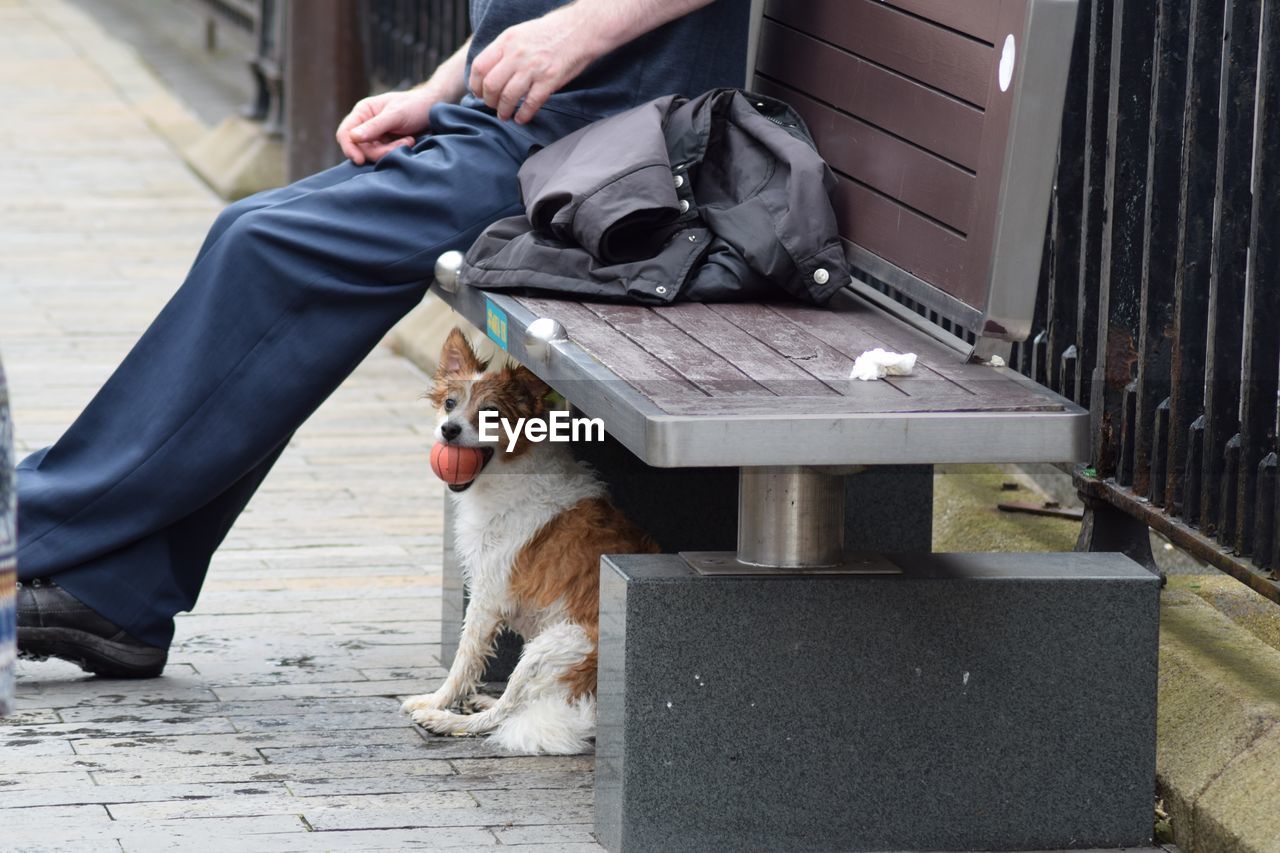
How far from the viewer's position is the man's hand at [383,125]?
429 cm

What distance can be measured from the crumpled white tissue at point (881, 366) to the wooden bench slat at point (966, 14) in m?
0.52

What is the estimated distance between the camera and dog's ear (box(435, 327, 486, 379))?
3820 mm

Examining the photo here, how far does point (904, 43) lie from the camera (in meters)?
3.64

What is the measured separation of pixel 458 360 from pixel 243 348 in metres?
0.39

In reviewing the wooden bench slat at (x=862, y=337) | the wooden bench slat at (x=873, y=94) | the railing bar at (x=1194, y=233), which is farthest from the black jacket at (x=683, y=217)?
the railing bar at (x=1194, y=233)

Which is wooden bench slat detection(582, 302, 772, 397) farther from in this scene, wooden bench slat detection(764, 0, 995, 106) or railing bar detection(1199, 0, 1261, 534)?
railing bar detection(1199, 0, 1261, 534)

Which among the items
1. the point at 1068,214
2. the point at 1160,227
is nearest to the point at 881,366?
the point at 1160,227

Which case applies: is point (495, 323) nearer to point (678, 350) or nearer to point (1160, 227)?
point (678, 350)

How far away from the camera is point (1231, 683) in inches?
139

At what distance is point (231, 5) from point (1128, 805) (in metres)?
11.8

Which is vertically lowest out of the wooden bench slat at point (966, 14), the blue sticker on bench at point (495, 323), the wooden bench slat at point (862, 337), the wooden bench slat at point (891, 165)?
the blue sticker on bench at point (495, 323)

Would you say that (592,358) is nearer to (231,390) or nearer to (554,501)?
(554,501)

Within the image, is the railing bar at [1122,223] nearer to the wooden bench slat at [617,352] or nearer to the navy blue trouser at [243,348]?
the navy blue trouser at [243,348]

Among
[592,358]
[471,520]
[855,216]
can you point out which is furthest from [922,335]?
[471,520]
